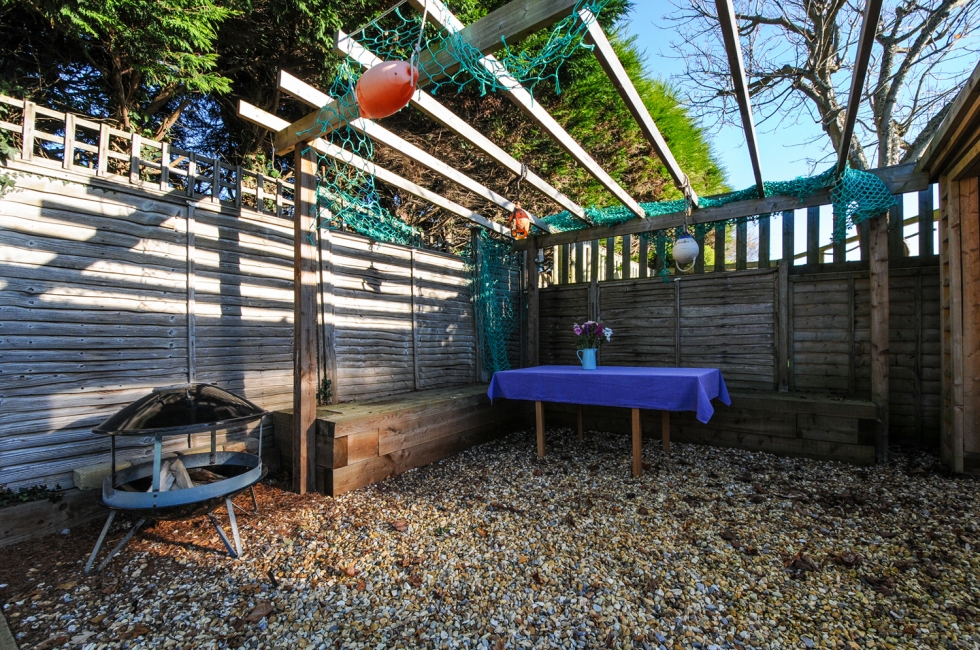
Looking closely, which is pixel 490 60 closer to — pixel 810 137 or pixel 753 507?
pixel 753 507

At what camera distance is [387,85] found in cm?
187

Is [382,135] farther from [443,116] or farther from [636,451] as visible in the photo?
[636,451]

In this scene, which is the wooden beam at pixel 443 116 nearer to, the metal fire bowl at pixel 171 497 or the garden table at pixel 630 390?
the garden table at pixel 630 390

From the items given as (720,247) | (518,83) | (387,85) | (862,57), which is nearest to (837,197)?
(720,247)

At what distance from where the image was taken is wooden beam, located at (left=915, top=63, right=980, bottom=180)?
2502 millimetres

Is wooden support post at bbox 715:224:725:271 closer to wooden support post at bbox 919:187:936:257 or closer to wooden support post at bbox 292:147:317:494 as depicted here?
wooden support post at bbox 919:187:936:257

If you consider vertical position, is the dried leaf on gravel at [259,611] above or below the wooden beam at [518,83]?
below

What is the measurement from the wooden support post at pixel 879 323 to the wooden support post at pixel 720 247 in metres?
1.23

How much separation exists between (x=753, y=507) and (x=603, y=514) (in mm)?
961

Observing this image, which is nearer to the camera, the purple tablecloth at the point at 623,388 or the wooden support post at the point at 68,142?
the wooden support post at the point at 68,142

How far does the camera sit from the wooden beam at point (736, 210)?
11.8 ft

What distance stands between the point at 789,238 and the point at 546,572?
399cm

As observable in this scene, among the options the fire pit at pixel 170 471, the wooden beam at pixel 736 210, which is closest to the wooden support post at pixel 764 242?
the wooden beam at pixel 736 210

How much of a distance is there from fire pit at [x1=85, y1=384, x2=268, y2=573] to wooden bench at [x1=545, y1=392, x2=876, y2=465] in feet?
11.7
